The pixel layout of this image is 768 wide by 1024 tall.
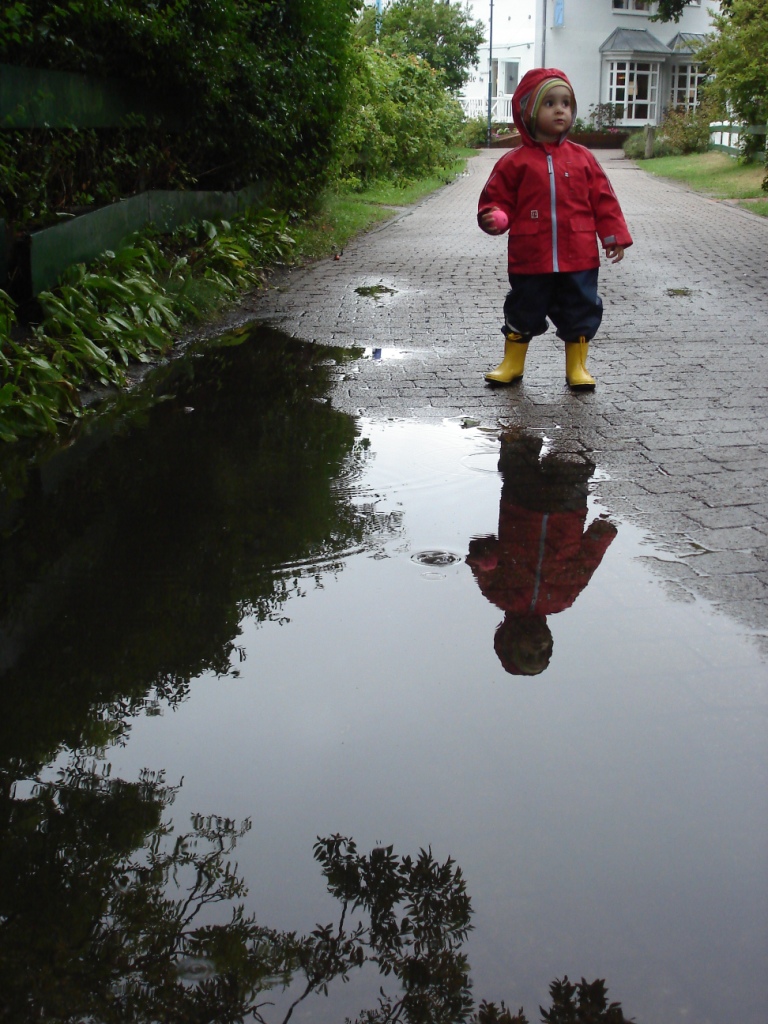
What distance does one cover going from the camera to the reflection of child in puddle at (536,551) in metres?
3.24

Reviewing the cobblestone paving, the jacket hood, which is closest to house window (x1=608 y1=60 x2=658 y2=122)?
the cobblestone paving

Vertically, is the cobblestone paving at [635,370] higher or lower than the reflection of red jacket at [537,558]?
higher

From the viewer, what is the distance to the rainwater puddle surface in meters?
2.11

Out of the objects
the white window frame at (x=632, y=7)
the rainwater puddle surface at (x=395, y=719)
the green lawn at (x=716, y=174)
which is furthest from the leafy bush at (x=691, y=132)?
the rainwater puddle surface at (x=395, y=719)

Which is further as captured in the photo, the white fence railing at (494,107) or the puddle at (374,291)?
the white fence railing at (494,107)

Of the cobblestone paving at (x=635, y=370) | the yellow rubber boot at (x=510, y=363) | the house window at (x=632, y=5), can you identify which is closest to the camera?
the cobblestone paving at (x=635, y=370)

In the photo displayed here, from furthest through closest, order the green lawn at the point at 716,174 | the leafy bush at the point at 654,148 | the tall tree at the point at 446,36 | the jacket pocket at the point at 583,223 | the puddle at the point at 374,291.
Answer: the tall tree at the point at 446,36, the leafy bush at the point at 654,148, the green lawn at the point at 716,174, the puddle at the point at 374,291, the jacket pocket at the point at 583,223

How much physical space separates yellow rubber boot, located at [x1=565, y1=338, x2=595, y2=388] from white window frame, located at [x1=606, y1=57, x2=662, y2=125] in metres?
46.2

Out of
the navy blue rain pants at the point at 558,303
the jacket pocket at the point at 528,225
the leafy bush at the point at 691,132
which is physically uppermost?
the leafy bush at the point at 691,132

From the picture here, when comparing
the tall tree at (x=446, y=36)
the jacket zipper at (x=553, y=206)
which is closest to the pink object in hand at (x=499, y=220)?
the jacket zipper at (x=553, y=206)

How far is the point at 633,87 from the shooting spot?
48875 mm

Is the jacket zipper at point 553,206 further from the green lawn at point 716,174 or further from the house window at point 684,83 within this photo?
the house window at point 684,83

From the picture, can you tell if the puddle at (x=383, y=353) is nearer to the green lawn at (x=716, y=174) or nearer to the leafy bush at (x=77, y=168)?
the leafy bush at (x=77, y=168)

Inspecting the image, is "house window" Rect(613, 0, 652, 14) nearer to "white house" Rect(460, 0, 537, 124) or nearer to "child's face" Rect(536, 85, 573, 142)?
"white house" Rect(460, 0, 537, 124)
